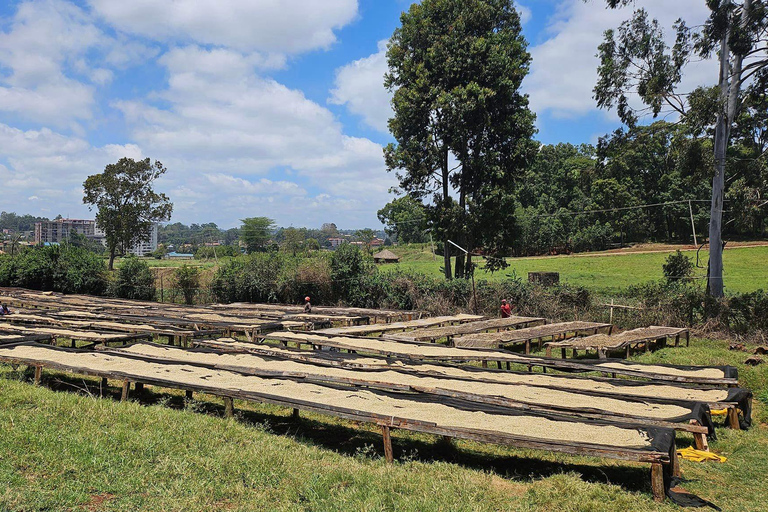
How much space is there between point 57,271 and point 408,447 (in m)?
31.3

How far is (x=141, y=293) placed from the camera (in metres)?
29.7

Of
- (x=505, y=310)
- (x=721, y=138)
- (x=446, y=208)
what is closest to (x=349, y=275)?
(x=446, y=208)

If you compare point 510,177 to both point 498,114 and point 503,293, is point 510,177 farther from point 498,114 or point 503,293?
point 503,293

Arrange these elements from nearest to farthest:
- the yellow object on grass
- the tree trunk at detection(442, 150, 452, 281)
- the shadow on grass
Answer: the shadow on grass
the yellow object on grass
the tree trunk at detection(442, 150, 452, 281)

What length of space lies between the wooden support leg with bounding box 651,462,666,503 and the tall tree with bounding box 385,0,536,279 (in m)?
19.6

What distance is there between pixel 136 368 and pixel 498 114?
2125 centimetres

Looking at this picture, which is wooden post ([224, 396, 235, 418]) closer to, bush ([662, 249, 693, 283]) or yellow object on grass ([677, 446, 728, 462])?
yellow object on grass ([677, 446, 728, 462])

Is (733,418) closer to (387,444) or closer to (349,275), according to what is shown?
(387,444)

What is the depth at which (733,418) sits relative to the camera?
8.28 m

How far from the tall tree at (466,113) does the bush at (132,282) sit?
15170 millimetres

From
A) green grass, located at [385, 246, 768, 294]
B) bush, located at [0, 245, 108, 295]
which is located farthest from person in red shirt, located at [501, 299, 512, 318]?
bush, located at [0, 245, 108, 295]

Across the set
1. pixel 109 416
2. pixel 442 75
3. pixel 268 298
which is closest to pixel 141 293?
pixel 268 298

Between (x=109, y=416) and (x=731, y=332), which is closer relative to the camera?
(x=109, y=416)

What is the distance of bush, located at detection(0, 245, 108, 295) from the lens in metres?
31.0
